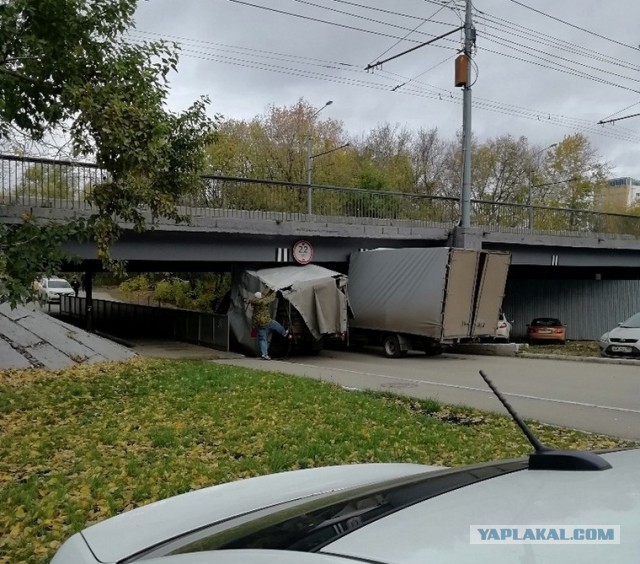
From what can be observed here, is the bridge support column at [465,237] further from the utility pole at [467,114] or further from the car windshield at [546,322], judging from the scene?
the car windshield at [546,322]

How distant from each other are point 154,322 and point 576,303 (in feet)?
71.1

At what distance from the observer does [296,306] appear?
17.7 metres

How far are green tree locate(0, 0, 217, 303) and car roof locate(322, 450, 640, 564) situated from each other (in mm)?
6563

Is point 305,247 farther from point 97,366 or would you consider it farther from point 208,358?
point 97,366

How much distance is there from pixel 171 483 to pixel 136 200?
5.19 metres

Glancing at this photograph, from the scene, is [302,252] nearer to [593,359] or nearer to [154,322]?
[154,322]

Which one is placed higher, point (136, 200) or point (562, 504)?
point (136, 200)

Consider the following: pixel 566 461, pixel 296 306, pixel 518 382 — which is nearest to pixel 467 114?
pixel 296 306

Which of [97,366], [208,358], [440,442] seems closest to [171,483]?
[440,442]

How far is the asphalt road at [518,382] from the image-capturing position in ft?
30.0

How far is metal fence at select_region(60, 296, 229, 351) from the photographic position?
20031mm

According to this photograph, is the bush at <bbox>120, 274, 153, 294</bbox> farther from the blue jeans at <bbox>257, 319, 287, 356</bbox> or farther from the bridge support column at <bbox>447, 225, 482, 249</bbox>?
the blue jeans at <bbox>257, 319, 287, 356</bbox>

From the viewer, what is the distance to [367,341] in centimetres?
2061

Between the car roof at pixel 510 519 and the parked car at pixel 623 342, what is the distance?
753 inches
